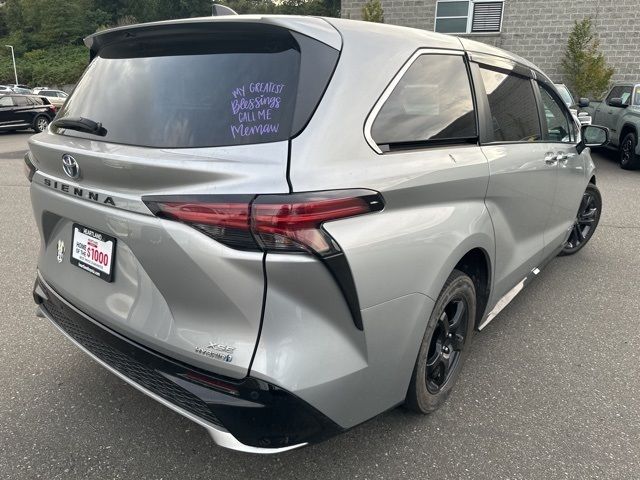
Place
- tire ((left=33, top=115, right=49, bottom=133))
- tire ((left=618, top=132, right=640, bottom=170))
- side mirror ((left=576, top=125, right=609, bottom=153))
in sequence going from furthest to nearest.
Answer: tire ((left=33, top=115, right=49, bottom=133)) < tire ((left=618, top=132, right=640, bottom=170)) < side mirror ((left=576, top=125, right=609, bottom=153))

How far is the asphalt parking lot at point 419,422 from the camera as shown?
6.93 ft

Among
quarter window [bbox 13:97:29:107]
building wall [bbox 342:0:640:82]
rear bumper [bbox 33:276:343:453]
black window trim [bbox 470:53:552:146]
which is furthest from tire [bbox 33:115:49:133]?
rear bumper [bbox 33:276:343:453]

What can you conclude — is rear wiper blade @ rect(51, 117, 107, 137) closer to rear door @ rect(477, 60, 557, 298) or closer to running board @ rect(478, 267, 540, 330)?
rear door @ rect(477, 60, 557, 298)

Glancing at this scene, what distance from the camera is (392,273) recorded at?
1.78m

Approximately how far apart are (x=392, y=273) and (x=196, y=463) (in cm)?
123

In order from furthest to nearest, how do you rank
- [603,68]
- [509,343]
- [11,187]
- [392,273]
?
[603,68] < [11,187] < [509,343] < [392,273]

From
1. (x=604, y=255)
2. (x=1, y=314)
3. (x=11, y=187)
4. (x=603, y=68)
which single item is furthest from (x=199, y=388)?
(x=603, y=68)

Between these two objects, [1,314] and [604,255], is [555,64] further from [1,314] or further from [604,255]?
[1,314]

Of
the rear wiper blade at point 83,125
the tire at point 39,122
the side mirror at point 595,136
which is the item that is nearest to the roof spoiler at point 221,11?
the rear wiper blade at point 83,125

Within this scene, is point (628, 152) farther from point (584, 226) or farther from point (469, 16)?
point (469, 16)

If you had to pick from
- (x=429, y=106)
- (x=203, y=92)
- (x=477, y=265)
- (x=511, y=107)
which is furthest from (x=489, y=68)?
(x=203, y=92)

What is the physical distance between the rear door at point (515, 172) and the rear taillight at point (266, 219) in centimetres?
122

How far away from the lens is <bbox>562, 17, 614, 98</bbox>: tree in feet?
49.0

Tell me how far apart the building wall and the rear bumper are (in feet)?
55.8
